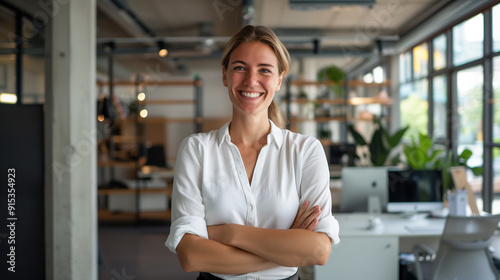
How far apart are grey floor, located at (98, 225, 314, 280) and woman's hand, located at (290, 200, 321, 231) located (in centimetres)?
213

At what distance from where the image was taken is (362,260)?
321cm

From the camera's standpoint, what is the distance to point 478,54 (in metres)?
5.24

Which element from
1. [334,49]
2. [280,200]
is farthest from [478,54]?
[280,200]

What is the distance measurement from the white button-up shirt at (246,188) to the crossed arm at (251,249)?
0.14 feet

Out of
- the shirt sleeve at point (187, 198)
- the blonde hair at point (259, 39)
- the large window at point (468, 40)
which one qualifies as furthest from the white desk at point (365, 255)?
the large window at point (468, 40)

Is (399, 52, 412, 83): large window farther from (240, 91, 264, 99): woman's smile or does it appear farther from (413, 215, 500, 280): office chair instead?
(240, 91, 264, 99): woman's smile

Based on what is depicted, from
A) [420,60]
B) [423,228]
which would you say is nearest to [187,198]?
[423,228]

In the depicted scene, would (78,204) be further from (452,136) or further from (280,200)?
(452,136)

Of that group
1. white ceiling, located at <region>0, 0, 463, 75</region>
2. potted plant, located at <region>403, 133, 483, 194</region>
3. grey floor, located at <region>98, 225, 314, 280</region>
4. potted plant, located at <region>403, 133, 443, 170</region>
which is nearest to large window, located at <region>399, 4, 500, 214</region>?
potted plant, located at <region>403, 133, 483, 194</region>

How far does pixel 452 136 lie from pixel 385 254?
374cm

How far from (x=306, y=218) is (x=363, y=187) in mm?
2772

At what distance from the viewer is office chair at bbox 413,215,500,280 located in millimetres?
2902

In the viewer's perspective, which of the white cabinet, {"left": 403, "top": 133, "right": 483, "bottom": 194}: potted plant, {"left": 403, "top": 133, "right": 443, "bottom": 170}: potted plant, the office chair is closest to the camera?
the office chair

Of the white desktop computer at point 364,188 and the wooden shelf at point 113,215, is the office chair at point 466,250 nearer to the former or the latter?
the white desktop computer at point 364,188
